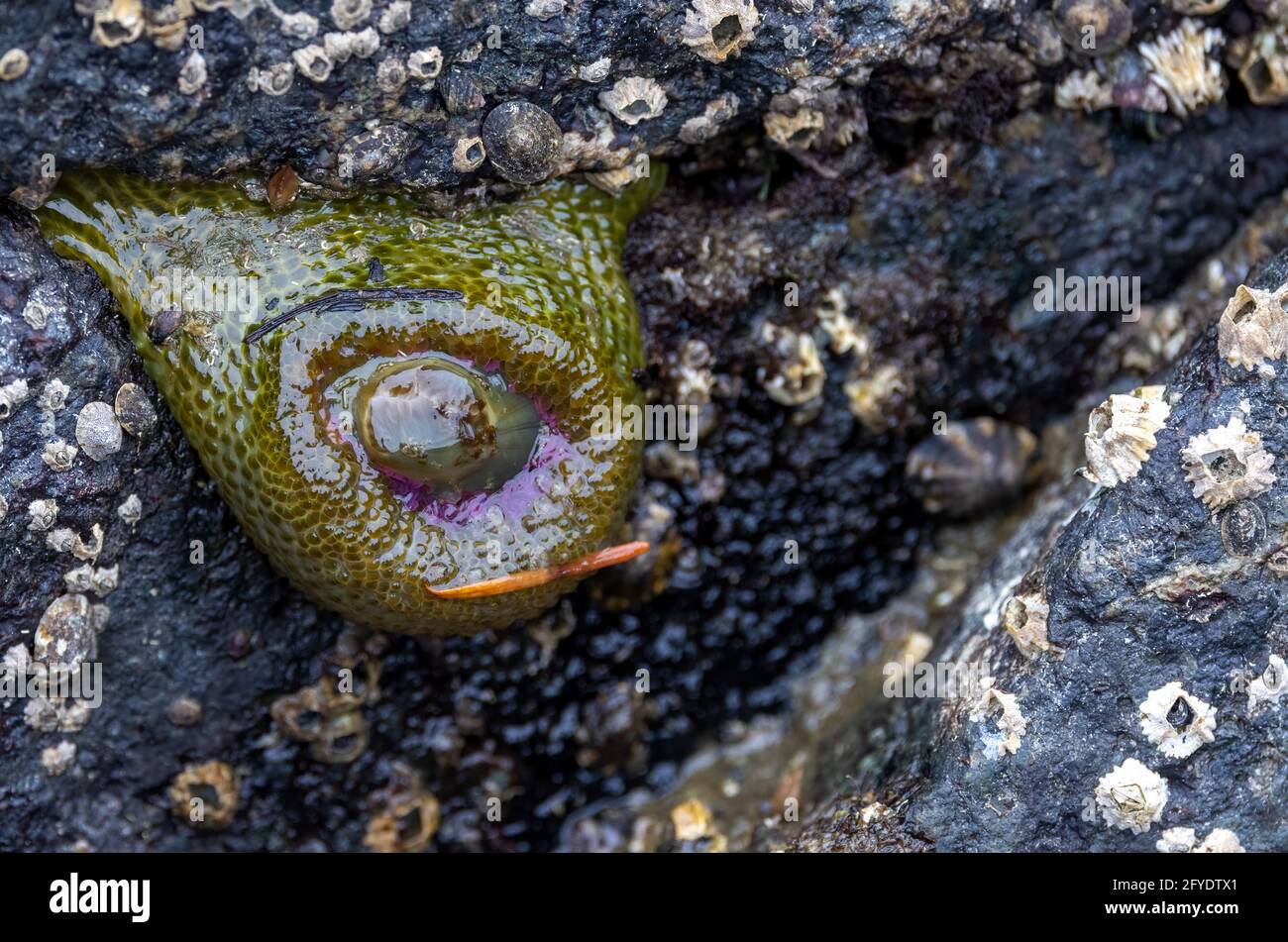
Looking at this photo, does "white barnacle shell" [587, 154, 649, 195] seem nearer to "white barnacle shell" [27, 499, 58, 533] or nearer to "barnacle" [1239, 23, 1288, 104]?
"white barnacle shell" [27, 499, 58, 533]

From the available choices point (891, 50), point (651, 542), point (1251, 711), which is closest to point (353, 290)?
point (651, 542)

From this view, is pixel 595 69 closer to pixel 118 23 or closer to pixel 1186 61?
pixel 118 23

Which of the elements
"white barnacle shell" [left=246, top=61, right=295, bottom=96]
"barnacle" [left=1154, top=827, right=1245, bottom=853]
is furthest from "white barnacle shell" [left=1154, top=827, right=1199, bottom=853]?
"white barnacle shell" [left=246, top=61, right=295, bottom=96]

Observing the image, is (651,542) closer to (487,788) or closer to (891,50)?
(487,788)

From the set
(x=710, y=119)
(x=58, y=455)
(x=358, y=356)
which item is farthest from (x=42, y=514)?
(x=710, y=119)

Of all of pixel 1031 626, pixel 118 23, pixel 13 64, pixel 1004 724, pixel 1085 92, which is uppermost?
pixel 1085 92

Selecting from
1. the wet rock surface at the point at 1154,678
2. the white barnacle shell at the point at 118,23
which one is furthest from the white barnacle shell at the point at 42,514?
the wet rock surface at the point at 1154,678
